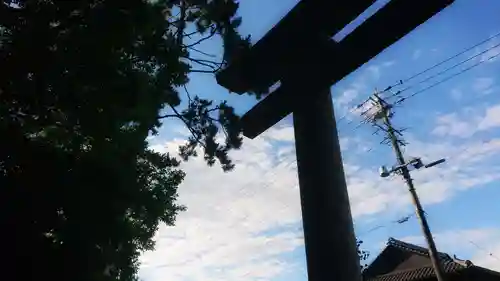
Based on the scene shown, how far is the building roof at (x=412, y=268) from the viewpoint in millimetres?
14444

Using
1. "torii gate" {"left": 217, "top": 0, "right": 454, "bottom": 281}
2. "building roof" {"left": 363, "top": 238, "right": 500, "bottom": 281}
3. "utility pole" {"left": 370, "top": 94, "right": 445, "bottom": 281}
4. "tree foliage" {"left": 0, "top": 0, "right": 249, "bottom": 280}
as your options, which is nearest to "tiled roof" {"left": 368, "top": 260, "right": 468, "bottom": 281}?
"building roof" {"left": 363, "top": 238, "right": 500, "bottom": 281}

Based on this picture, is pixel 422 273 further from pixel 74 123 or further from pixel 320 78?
pixel 74 123

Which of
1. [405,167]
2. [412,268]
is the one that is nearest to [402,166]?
[405,167]

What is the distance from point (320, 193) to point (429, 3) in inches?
49.6

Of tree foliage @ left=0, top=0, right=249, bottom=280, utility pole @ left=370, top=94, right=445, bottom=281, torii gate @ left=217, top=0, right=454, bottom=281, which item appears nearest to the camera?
torii gate @ left=217, top=0, right=454, bottom=281

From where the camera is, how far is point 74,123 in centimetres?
286

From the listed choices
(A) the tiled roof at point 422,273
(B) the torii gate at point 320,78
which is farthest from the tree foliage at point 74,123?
(A) the tiled roof at point 422,273

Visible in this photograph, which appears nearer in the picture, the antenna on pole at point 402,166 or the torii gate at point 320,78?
the torii gate at point 320,78

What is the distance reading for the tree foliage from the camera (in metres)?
2.73

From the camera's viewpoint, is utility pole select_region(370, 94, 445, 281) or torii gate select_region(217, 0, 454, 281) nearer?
torii gate select_region(217, 0, 454, 281)

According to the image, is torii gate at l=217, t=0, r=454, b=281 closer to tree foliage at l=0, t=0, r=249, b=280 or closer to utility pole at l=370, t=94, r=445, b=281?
tree foliage at l=0, t=0, r=249, b=280

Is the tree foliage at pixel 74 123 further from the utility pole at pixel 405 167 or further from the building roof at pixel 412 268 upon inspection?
the building roof at pixel 412 268

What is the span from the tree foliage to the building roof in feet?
49.8

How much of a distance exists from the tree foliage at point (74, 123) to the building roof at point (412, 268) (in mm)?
15186
